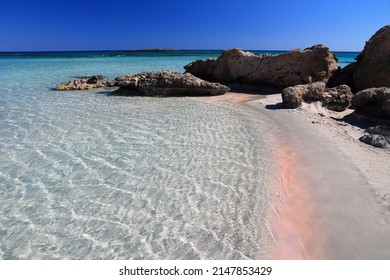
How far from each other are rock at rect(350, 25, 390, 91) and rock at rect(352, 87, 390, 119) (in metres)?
3.79

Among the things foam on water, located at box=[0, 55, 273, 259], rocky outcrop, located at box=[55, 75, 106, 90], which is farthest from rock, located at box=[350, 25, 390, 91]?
rocky outcrop, located at box=[55, 75, 106, 90]

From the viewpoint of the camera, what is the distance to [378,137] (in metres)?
6.49

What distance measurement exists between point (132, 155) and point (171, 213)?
7.73 feet

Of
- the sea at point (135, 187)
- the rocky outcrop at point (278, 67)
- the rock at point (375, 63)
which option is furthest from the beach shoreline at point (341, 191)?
the rocky outcrop at point (278, 67)

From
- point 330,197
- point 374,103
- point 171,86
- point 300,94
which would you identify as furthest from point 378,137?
point 171,86

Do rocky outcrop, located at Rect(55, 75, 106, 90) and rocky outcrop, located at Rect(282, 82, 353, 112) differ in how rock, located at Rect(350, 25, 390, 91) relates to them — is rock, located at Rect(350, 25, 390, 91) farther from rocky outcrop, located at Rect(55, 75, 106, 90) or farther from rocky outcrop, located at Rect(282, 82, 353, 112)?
rocky outcrop, located at Rect(55, 75, 106, 90)

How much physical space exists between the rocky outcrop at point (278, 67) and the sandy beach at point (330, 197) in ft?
24.7

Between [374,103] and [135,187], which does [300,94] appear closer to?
[374,103]

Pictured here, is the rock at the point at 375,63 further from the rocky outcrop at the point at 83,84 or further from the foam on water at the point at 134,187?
the rocky outcrop at the point at 83,84

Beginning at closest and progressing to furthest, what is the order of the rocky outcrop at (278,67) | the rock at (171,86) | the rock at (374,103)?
the rock at (374,103)
the rock at (171,86)
the rocky outcrop at (278,67)

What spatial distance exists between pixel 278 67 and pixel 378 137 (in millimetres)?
9140

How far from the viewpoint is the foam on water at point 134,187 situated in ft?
11.5
